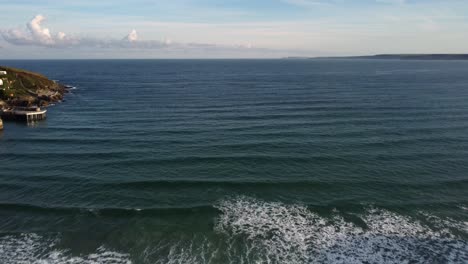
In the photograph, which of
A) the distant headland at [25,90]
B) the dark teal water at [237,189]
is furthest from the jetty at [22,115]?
the distant headland at [25,90]

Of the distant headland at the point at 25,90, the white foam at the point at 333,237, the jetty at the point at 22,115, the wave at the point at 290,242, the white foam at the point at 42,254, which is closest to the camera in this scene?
the white foam at the point at 42,254

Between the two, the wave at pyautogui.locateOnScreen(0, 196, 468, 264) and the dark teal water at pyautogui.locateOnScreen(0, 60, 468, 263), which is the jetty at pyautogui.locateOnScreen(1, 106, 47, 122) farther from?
the wave at pyautogui.locateOnScreen(0, 196, 468, 264)

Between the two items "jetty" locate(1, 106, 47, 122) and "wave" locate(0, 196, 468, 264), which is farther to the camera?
"jetty" locate(1, 106, 47, 122)

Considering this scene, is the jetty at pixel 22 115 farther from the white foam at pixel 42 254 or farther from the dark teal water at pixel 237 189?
the white foam at pixel 42 254

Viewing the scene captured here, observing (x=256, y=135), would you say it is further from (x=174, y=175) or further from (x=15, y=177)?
(x=15, y=177)

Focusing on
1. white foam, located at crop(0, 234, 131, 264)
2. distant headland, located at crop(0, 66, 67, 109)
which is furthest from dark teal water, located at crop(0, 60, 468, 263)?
distant headland, located at crop(0, 66, 67, 109)

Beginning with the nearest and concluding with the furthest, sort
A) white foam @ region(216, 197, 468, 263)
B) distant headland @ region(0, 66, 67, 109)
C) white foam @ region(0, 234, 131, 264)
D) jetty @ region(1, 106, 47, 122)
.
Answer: white foam @ region(0, 234, 131, 264), white foam @ region(216, 197, 468, 263), jetty @ region(1, 106, 47, 122), distant headland @ region(0, 66, 67, 109)

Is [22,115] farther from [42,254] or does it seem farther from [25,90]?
[42,254]
